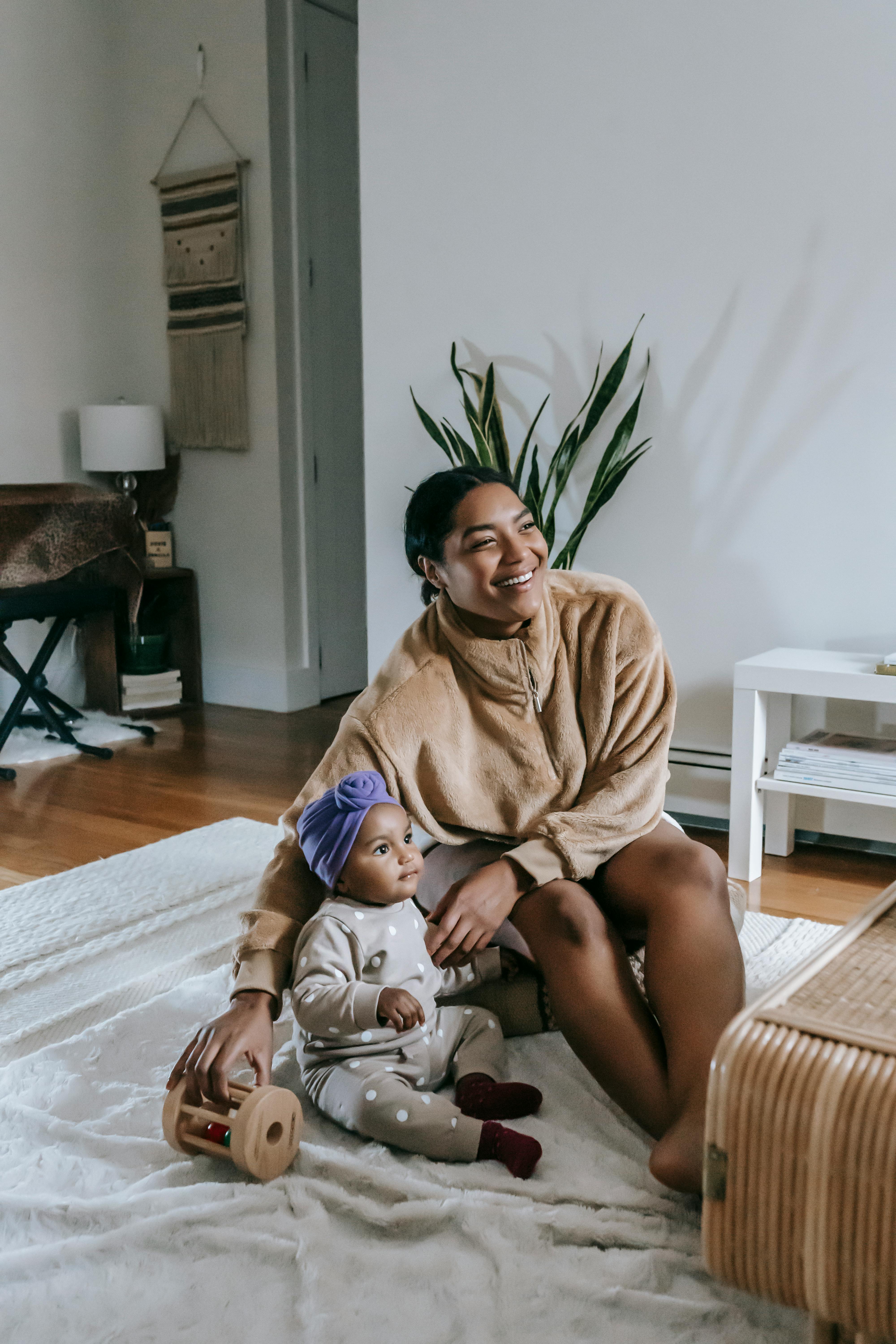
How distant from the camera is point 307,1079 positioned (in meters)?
1.47

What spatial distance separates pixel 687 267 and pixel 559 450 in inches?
21.0

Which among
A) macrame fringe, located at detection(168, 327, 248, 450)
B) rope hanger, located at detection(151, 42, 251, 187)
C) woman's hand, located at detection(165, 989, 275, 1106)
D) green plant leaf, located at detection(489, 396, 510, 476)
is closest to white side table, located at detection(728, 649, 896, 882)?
green plant leaf, located at detection(489, 396, 510, 476)

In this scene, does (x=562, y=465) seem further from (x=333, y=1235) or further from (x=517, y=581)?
(x=333, y=1235)

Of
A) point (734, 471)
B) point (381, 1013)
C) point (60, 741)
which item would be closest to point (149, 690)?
point (60, 741)

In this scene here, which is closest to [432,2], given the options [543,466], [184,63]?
[543,466]

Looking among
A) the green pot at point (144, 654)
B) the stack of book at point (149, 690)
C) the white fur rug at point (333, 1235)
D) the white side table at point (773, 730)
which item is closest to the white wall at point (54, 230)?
the green pot at point (144, 654)

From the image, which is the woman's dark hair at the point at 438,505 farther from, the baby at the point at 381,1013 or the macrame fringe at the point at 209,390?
the macrame fringe at the point at 209,390

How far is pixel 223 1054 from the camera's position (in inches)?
50.8

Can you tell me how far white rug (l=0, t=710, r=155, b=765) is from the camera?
3.72 metres

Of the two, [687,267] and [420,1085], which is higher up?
[687,267]

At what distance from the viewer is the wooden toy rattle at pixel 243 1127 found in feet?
4.15

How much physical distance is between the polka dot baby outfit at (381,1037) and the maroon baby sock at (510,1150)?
0.04ft

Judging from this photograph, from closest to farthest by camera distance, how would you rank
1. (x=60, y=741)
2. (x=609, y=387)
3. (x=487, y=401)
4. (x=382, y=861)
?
(x=382, y=861) < (x=609, y=387) < (x=487, y=401) < (x=60, y=741)

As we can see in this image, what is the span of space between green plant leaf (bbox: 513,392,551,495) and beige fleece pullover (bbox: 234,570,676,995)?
1.10 m
